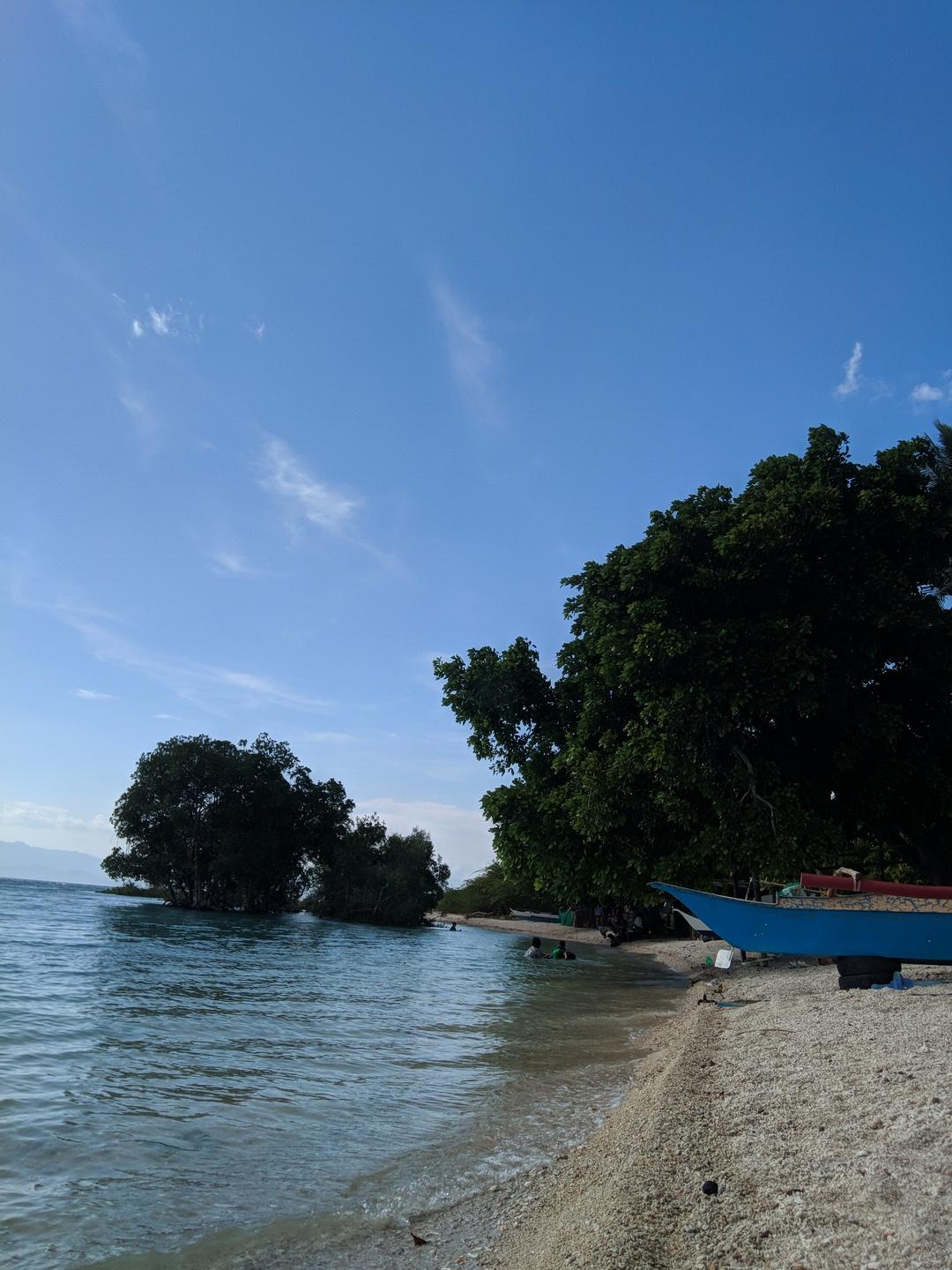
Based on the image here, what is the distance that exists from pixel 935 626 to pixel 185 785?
6378 cm

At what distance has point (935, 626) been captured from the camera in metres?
19.5

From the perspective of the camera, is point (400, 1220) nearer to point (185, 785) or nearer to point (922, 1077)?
point (922, 1077)

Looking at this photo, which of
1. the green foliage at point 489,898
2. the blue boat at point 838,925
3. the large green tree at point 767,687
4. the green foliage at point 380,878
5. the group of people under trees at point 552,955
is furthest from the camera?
the green foliage at point 489,898

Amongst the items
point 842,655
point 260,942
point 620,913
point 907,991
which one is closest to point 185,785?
point 260,942

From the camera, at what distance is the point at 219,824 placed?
69.4 m

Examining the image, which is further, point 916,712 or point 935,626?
point 916,712

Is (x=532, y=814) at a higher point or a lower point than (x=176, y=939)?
higher

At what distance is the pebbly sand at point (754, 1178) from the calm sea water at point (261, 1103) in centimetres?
67

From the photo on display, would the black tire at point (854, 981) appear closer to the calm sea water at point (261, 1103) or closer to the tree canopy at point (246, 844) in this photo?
the calm sea water at point (261, 1103)

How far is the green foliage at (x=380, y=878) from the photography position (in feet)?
222

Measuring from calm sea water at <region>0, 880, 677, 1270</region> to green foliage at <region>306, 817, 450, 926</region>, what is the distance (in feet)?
162

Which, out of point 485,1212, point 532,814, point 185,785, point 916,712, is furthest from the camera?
point 185,785

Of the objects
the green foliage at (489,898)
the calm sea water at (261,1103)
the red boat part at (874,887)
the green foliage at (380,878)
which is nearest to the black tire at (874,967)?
the red boat part at (874,887)

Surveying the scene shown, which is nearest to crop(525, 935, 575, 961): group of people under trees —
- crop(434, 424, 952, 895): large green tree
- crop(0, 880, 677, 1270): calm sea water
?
crop(434, 424, 952, 895): large green tree
